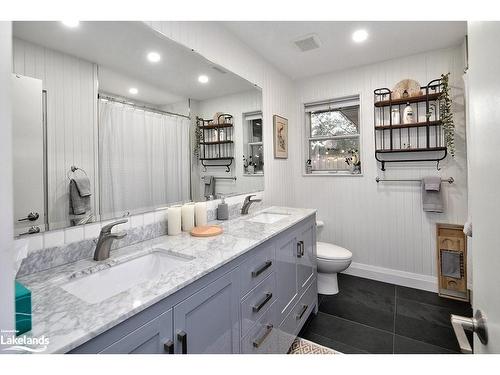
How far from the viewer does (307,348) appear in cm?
182

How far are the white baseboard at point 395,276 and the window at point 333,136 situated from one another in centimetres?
117

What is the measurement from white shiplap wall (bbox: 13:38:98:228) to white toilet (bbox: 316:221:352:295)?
2096 mm

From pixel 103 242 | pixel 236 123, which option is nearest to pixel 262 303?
pixel 103 242

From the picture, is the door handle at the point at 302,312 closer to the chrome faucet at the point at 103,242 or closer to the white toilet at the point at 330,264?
the white toilet at the point at 330,264

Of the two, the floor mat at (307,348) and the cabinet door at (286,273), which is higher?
the cabinet door at (286,273)

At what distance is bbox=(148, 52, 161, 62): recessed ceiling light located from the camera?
59.5 inches

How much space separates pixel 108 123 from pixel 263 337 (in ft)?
4.69

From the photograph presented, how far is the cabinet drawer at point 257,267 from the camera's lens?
1.25m

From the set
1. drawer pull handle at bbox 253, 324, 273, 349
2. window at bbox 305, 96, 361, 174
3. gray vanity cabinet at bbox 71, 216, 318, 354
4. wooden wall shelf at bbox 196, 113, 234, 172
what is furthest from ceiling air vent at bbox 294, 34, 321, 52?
drawer pull handle at bbox 253, 324, 273, 349

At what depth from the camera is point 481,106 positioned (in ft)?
1.80

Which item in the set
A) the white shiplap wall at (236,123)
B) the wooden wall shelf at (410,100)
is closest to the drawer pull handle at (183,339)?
the white shiplap wall at (236,123)
